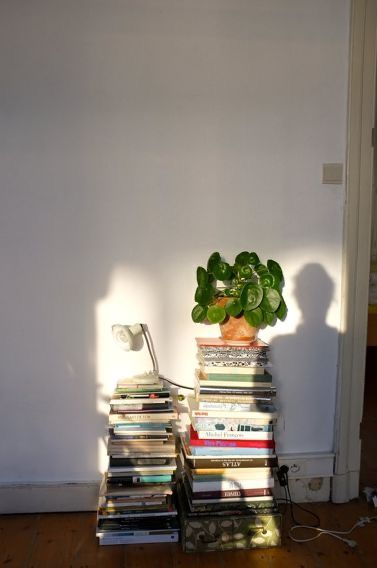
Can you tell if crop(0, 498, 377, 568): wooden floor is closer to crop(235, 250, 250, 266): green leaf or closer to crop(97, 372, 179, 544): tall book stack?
crop(97, 372, 179, 544): tall book stack

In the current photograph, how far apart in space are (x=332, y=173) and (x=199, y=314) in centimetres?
88

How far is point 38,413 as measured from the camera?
88.0 inches

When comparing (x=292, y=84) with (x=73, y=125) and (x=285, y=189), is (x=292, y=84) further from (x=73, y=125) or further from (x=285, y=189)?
(x=73, y=125)

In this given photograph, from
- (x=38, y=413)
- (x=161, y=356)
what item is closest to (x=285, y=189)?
(x=161, y=356)

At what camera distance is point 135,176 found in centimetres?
221

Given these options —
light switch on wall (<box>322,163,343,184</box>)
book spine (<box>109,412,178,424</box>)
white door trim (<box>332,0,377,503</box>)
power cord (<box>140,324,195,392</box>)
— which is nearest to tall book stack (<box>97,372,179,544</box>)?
book spine (<box>109,412,178,424</box>)

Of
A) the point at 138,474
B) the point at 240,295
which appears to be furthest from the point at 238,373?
the point at 138,474

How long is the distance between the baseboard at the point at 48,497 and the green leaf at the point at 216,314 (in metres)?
0.90

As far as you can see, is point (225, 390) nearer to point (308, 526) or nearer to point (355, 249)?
point (308, 526)

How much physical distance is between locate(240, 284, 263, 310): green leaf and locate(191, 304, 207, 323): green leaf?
0.18m

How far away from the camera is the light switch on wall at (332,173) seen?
7.55 ft

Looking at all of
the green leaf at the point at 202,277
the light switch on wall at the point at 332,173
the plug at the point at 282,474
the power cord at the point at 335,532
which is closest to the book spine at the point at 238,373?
the green leaf at the point at 202,277

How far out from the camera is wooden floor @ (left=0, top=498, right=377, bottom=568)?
1.94 meters

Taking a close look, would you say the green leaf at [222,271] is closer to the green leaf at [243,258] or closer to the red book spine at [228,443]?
the green leaf at [243,258]
